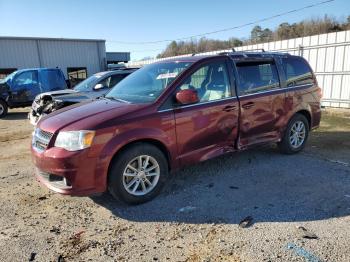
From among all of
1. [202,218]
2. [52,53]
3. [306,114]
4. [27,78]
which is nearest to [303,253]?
[202,218]

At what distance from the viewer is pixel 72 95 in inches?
357

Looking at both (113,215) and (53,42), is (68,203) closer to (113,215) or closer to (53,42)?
(113,215)

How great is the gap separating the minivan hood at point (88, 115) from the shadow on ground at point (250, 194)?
1165 millimetres

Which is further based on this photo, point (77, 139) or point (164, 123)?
point (164, 123)

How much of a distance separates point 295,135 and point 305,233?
3.04 meters

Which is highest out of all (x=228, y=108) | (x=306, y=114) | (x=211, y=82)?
(x=211, y=82)

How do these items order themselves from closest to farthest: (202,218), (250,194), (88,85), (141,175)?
1. (202,218)
2. (141,175)
3. (250,194)
4. (88,85)

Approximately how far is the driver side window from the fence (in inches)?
333

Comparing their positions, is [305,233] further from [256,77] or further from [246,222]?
[256,77]

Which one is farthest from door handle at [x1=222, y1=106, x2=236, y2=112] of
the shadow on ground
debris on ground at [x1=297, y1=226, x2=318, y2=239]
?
debris on ground at [x1=297, y1=226, x2=318, y2=239]

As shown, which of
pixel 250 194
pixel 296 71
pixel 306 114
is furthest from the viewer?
pixel 306 114

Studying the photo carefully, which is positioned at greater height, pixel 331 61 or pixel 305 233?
pixel 331 61

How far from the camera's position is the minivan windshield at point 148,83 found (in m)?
4.48

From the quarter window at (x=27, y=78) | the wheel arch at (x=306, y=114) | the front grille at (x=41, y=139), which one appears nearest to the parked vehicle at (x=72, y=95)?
the front grille at (x=41, y=139)
